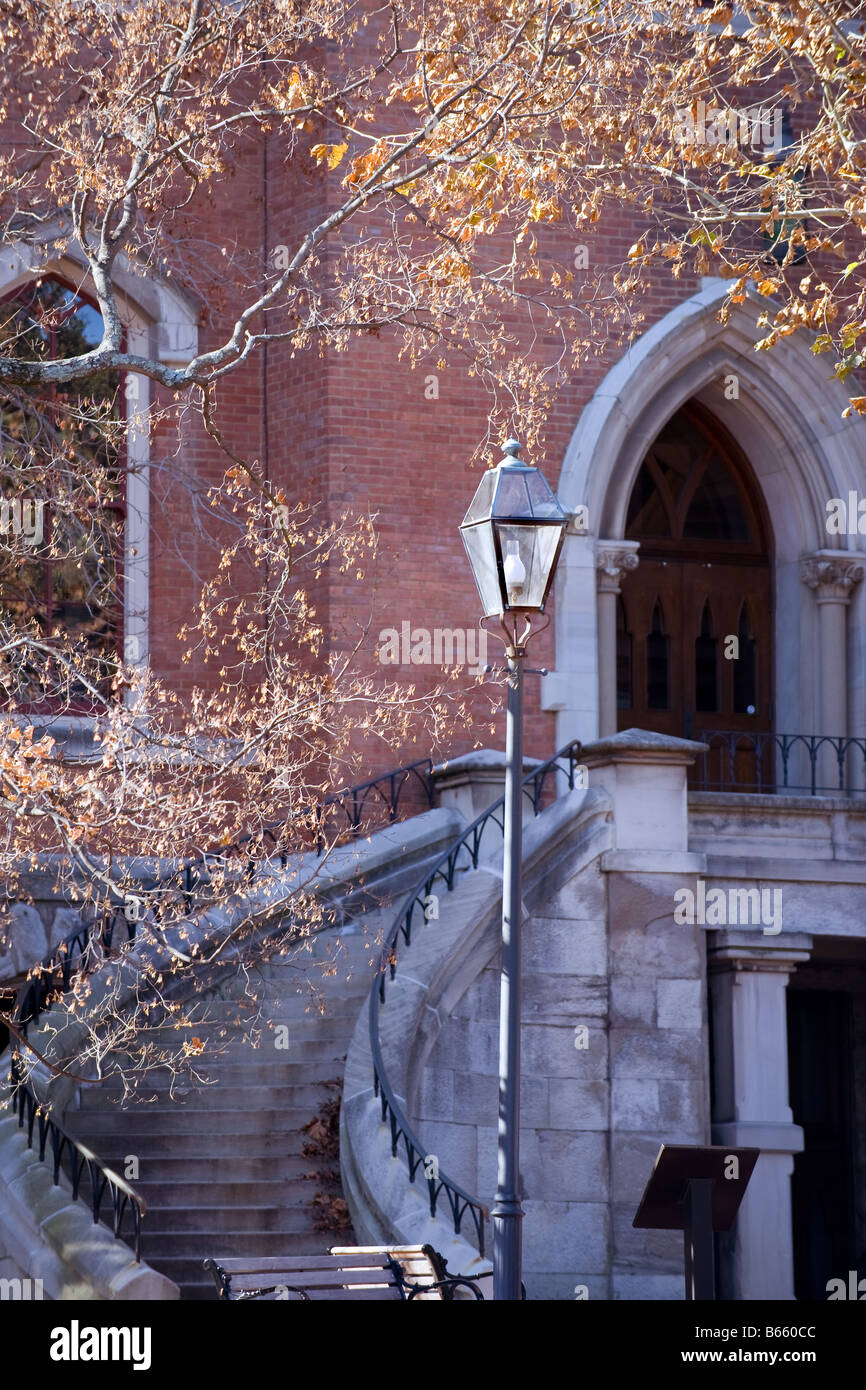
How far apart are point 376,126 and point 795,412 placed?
14.6ft

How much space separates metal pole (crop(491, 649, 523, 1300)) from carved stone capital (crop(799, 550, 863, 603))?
9.15 m

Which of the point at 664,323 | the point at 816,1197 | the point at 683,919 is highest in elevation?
the point at 664,323

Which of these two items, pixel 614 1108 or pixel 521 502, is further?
pixel 614 1108

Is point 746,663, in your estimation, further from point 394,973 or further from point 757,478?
point 394,973

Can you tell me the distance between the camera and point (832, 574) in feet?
56.6

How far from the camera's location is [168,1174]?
38.4 ft

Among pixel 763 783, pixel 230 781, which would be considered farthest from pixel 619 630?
pixel 230 781

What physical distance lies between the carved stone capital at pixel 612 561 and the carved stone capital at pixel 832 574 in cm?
172

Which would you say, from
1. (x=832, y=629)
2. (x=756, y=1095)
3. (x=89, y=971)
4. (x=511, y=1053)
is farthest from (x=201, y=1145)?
(x=832, y=629)

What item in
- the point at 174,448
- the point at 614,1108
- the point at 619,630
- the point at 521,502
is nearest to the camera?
the point at 521,502

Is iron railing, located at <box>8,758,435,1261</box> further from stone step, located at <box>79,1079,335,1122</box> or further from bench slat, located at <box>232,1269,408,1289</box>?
bench slat, located at <box>232,1269,408,1289</box>

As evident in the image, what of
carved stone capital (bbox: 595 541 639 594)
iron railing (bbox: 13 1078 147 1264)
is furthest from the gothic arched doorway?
iron railing (bbox: 13 1078 147 1264)

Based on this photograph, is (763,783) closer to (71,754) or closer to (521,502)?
(71,754)

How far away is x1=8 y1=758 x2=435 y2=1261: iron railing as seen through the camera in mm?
10609
